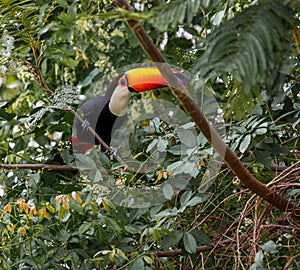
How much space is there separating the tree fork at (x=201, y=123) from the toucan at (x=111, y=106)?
0.58 metres

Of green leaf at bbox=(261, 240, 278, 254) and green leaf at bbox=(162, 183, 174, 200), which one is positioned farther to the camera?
green leaf at bbox=(162, 183, 174, 200)

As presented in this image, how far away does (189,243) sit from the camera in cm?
113

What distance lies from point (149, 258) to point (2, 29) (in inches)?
19.1

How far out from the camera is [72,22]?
1.51 m

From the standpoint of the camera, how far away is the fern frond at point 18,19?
115 cm

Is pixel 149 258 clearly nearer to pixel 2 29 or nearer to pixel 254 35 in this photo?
pixel 2 29

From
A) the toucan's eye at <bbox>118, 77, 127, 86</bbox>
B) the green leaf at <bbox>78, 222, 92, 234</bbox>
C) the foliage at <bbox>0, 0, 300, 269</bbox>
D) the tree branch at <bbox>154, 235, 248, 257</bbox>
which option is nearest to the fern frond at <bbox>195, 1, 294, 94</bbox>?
the foliage at <bbox>0, 0, 300, 269</bbox>

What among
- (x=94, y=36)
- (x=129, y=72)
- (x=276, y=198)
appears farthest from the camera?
(x=94, y=36)

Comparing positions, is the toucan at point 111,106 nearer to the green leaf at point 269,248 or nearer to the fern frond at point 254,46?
the green leaf at point 269,248

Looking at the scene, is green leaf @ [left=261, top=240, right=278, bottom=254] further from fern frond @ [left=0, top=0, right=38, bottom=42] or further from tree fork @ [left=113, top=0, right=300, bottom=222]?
fern frond @ [left=0, top=0, right=38, bottom=42]

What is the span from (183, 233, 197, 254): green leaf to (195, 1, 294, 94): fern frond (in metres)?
0.52

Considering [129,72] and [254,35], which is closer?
[254,35]

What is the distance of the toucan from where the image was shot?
4.91ft

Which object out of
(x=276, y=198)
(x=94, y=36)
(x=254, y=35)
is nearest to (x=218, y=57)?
(x=254, y=35)
